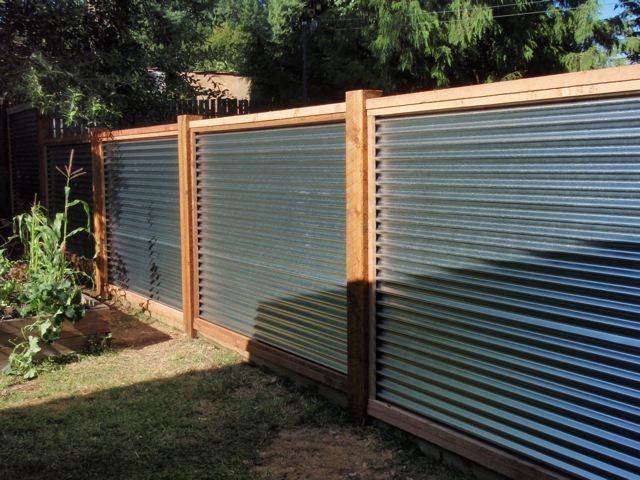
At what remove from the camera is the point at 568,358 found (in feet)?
9.11

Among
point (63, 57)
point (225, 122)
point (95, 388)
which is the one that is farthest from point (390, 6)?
point (95, 388)

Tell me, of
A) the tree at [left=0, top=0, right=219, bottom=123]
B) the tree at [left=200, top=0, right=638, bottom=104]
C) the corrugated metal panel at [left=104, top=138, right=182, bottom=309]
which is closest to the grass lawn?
the corrugated metal panel at [left=104, top=138, right=182, bottom=309]

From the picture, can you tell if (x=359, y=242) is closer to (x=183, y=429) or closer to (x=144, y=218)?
(x=183, y=429)

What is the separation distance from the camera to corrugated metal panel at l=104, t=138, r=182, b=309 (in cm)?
615

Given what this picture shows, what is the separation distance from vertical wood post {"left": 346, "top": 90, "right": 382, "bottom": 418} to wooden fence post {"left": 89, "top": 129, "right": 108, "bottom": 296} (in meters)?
4.13

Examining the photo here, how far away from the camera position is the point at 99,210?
24.3ft

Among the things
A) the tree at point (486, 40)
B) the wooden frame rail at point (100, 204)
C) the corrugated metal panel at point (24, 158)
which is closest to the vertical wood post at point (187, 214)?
the wooden frame rail at point (100, 204)

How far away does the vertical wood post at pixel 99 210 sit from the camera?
7.27m

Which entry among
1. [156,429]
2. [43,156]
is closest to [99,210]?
[43,156]

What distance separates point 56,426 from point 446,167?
2696mm

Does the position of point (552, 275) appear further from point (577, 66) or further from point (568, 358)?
point (577, 66)

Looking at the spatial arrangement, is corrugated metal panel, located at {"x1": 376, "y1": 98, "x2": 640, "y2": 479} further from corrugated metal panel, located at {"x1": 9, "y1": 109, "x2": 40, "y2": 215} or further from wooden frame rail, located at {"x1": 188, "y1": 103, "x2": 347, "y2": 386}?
corrugated metal panel, located at {"x1": 9, "y1": 109, "x2": 40, "y2": 215}

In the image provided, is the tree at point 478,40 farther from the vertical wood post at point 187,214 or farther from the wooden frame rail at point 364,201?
the wooden frame rail at point 364,201

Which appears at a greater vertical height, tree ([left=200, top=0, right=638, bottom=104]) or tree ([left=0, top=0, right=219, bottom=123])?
tree ([left=200, top=0, right=638, bottom=104])
